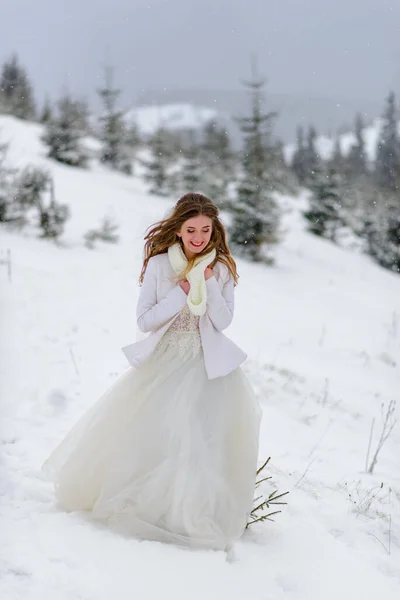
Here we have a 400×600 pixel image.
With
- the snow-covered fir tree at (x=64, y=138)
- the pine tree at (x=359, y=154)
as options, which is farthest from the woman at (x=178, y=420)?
the pine tree at (x=359, y=154)

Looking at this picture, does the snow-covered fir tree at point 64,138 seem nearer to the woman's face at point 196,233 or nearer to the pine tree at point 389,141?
the woman's face at point 196,233

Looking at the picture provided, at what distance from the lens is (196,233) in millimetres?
3104

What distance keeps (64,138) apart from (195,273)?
22.8 meters

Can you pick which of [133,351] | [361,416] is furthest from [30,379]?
[361,416]

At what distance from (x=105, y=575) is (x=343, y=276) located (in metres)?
17.8

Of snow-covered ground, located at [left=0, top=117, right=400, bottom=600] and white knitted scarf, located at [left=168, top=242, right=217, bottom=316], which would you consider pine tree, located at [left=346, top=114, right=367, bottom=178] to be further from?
white knitted scarf, located at [left=168, top=242, right=217, bottom=316]

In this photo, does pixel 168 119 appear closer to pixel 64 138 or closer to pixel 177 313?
pixel 64 138

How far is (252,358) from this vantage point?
27.4 ft

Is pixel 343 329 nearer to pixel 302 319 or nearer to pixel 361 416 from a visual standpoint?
pixel 302 319

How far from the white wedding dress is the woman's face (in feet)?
1.26

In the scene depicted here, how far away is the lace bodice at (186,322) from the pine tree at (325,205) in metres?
24.1

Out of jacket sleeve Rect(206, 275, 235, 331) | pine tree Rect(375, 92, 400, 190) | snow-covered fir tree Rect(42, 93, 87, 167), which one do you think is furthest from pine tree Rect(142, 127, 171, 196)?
pine tree Rect(375, 92, 400, 190)

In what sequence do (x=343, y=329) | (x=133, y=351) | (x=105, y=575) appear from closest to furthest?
(x=105, y=575), (x=133, y=351), (x=343, y=329)

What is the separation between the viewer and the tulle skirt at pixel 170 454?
9.50 feet
